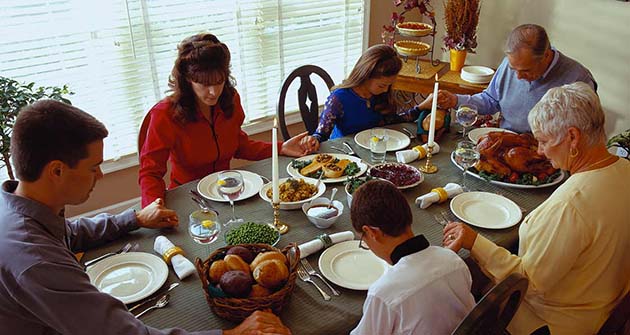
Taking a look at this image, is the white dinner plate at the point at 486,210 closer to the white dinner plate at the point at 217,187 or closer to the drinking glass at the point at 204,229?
the white dinner plate at the point at 217,187

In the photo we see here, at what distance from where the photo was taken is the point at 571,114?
1591 millimetres

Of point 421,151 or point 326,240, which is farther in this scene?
point 421,151

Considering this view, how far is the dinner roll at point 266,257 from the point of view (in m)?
1.44

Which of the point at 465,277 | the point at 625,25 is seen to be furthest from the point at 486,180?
the point at 625,25

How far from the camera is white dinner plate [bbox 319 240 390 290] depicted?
5.18ft

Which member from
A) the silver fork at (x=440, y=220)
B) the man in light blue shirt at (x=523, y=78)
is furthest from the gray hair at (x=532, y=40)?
the silver fork at (x=440, y=220)

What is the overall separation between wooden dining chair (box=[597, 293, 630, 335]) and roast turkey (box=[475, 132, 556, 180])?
0.68m

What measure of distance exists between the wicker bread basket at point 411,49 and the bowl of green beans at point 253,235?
89.9 inches

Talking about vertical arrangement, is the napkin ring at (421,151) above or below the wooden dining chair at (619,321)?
above

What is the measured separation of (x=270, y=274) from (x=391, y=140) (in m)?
1.40

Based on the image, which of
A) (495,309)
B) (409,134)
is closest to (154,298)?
(495,309)

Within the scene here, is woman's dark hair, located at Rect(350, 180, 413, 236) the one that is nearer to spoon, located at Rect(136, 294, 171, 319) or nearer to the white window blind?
spoon, located at Rect(136, 294, 171, 319)

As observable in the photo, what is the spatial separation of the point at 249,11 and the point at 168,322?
262 centimetres

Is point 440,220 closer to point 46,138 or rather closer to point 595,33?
point 46,138
